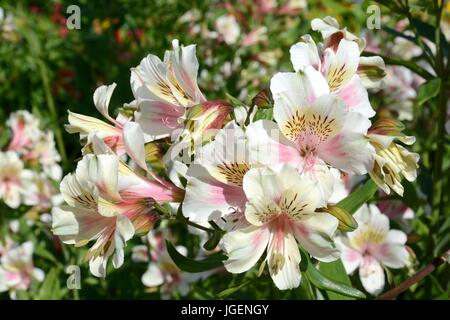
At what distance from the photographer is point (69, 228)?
128 cm

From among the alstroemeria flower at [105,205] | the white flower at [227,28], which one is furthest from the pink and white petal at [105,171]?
the white flower at [227,28]

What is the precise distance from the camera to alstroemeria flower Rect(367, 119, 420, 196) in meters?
1.20

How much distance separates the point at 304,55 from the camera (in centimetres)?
125

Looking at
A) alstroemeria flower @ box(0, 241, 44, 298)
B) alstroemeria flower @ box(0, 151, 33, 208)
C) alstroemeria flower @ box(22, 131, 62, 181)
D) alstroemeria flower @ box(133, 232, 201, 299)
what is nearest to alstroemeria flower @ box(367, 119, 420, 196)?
alstroemeria flower @ box(133, 232, 201, 299)

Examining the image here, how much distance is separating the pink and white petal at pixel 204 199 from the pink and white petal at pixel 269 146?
0.35 feet

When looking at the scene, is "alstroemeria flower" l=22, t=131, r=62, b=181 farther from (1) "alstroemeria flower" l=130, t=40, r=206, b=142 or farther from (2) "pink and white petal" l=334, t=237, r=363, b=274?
(1) "alstroemeria flower" l=130, t=40, r=206, b=142

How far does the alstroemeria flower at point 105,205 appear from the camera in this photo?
46.3 inches

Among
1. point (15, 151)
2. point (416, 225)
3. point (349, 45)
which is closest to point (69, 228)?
point (349, 45)

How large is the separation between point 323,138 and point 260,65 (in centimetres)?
234

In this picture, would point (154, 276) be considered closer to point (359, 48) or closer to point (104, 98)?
point (104, 98)

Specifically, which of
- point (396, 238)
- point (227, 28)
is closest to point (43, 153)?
point (227, 28)

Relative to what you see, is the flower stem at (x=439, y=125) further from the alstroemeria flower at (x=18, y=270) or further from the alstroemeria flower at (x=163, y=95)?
the alstroemeria flower at (x=18, y=270)
